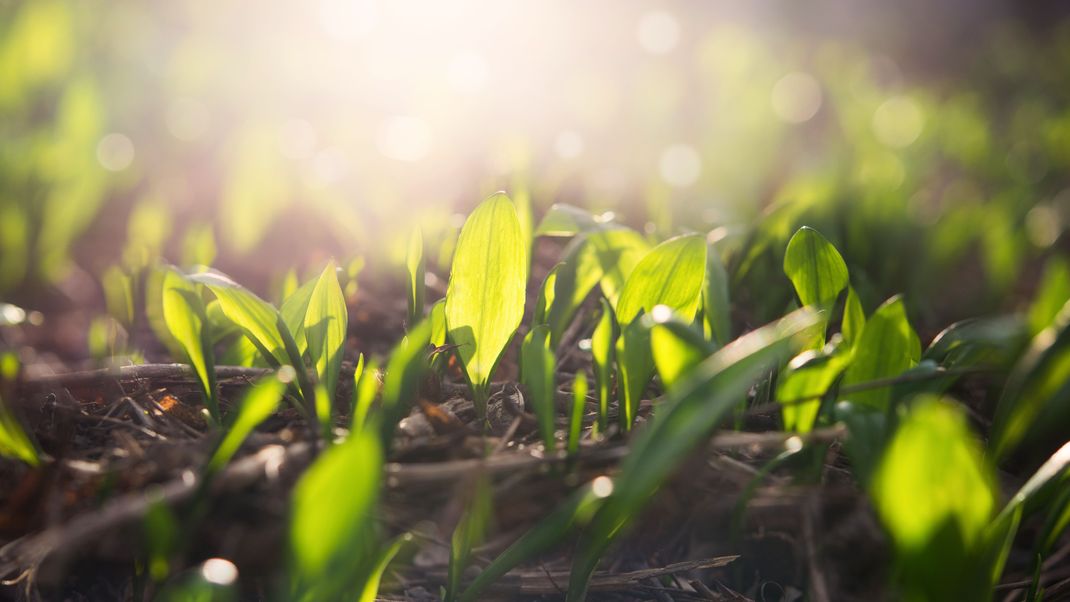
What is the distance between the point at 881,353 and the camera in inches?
31.9

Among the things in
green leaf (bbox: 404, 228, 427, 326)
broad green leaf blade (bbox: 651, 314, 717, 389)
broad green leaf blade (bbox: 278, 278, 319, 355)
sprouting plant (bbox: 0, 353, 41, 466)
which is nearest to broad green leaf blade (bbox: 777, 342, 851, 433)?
broad green leaf blade (bbox: 651, 314, 717, 389)

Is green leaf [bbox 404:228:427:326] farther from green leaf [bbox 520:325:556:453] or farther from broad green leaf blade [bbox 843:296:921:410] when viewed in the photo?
broad green leaf blade [bbox 843:296:921:410]

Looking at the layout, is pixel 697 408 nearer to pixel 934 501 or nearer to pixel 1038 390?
pixel 934 501

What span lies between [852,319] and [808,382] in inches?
6.6

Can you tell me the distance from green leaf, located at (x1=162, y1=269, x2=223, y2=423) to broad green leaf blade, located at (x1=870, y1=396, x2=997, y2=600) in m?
0.63

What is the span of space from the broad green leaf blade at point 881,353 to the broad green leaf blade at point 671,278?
0.17 m

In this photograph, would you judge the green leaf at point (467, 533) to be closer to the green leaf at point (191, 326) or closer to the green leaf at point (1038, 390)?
the green leaf at point (191, 326)

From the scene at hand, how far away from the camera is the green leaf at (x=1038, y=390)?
2.28 ft

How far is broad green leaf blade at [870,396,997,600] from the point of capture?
0.48 m

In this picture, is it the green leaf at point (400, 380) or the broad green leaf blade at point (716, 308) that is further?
the broad green leaf blade at point (716, 308)

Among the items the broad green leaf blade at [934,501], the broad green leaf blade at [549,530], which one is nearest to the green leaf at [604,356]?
the broad green leaf blade at [549,530]

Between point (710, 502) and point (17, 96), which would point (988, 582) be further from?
point (17, 96)

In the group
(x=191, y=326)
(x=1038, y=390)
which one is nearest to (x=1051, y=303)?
(x=1038, y=390)

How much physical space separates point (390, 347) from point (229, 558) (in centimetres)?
43
